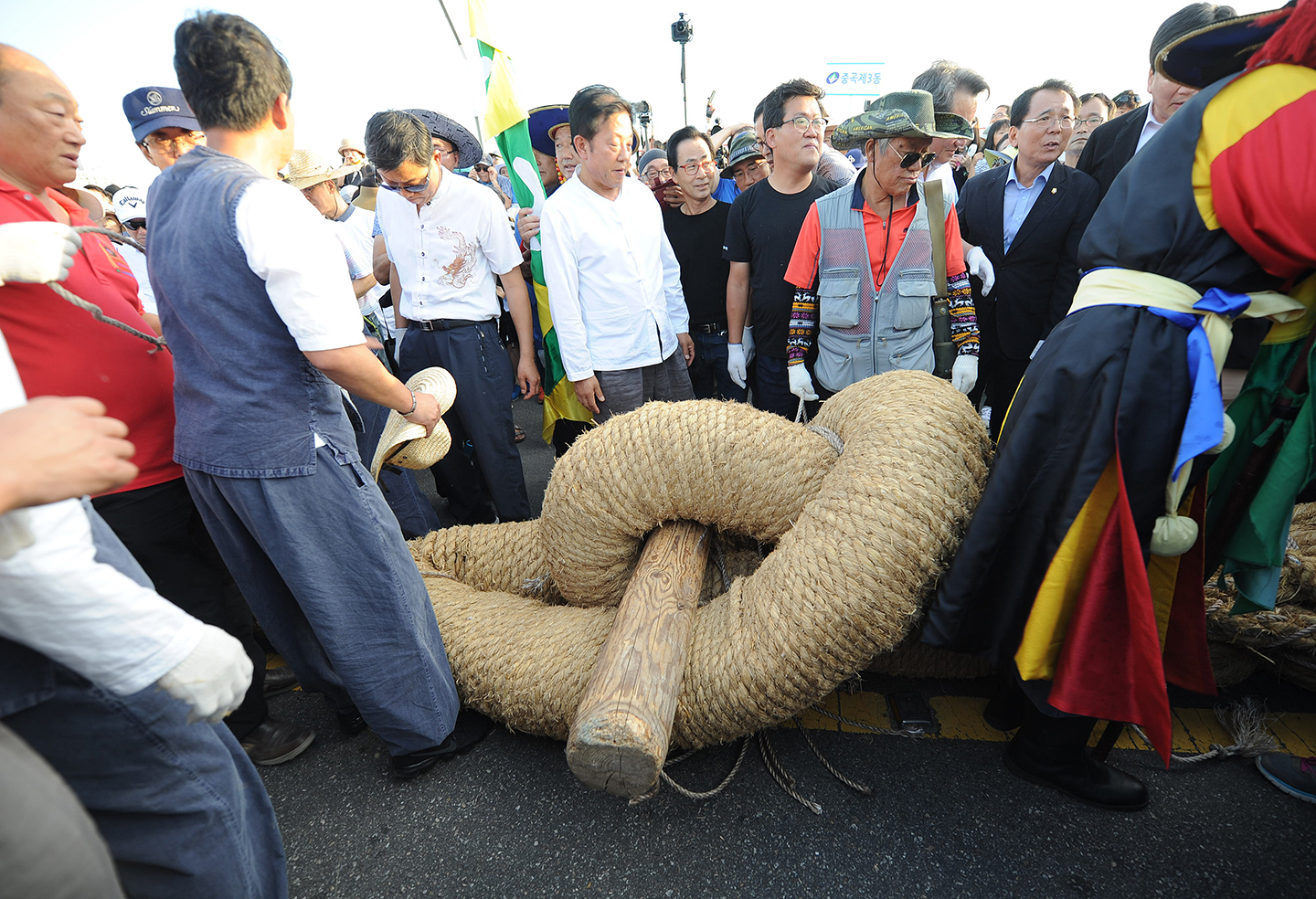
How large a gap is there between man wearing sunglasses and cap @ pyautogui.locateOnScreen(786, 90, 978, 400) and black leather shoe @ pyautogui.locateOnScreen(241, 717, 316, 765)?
2.28 metres

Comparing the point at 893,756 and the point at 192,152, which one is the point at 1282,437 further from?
→ the point at 192,152

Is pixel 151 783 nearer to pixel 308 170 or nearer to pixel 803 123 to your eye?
pixel 803 123

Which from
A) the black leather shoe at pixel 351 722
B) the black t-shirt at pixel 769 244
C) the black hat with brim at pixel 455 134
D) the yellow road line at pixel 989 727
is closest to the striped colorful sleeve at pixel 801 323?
the black t-shirt at pixel 769 244

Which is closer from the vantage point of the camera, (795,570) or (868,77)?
(795,570)

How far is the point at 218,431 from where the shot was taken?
4.56 feet

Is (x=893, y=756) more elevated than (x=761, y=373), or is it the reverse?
(x=761, y=373)

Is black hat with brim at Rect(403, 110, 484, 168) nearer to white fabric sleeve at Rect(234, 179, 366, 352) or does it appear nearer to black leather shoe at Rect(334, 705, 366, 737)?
white fabric sleeve at Rect(234, 179, 366, 352)

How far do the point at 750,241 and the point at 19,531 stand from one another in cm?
282

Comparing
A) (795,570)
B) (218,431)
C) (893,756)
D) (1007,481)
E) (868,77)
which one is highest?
(868,77)

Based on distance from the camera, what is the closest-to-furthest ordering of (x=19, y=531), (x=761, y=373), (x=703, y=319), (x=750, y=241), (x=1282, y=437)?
(x=19, y=531) < (x=1282, y=437) < (x=750, y=241) < (x=761, y=373) < (x=703, y=319)

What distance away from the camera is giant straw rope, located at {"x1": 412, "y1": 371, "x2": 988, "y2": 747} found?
1.36 m

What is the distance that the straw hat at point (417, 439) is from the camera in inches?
72.4

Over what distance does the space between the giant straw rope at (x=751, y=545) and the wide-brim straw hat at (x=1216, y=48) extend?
0.83m

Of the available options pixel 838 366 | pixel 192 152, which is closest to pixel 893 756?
pixel 838 366
